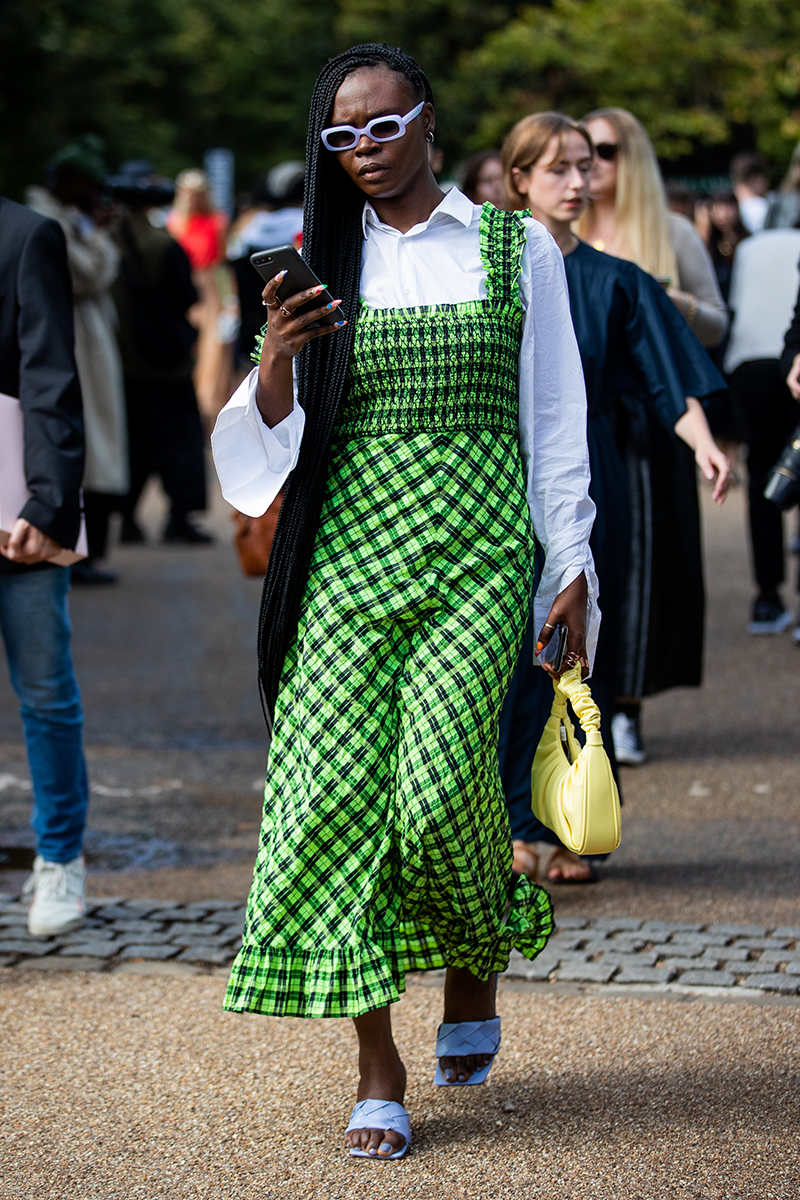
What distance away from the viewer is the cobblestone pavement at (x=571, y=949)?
13.7ft

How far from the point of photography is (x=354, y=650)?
3184 mm

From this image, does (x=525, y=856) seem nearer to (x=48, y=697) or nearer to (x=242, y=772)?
(x=48, y=697)

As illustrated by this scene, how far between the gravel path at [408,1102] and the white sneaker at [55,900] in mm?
407

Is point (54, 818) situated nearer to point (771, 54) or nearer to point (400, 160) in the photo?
point (400, 160)

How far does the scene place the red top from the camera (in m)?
17.6

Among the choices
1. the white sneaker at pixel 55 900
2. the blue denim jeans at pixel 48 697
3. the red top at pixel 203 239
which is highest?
the red top at pixel 203 239

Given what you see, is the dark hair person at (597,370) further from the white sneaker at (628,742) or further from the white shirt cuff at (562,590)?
the white sneaker at (628,742)

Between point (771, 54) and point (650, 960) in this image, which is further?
point (771, 54)

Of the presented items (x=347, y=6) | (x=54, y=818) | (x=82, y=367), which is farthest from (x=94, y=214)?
(x=347, y=6)

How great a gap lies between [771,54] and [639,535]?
73.4ft

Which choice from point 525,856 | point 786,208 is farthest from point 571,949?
point 786,208

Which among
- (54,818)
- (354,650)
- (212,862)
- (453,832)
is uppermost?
(354,650)

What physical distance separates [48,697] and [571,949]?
154 cm

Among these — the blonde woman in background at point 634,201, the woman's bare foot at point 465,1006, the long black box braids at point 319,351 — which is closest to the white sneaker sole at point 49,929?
the woman's bare foot at point 465,1006
